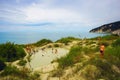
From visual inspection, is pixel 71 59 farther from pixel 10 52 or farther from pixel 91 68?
pixel 10 52

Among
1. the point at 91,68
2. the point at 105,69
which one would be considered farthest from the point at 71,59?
the point at 105,69

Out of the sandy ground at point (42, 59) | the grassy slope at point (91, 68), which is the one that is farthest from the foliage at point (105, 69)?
the sandy ground at point (42, 59)

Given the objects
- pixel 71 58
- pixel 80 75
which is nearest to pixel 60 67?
pixel 71 58

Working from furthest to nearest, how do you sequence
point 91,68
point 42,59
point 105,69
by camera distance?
point 42,59
point 105,69
point 91,68

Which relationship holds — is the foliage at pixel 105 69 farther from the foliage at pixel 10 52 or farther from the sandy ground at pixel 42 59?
the foliage at pixel 10 52

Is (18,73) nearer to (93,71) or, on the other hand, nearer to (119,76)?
(93,71)

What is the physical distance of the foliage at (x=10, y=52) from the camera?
22625mm

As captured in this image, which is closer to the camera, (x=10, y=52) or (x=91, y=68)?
(x=91, y=68)

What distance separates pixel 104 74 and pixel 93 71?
67cm

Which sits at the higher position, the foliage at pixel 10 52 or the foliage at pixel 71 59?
the foliage at pixel 10 52

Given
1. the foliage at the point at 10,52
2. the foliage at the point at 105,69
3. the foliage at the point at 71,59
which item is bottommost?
the foliage at the point at 105,69

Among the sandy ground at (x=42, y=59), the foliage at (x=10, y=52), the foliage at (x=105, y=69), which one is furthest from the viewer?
the foliage at (x=10, y=52)

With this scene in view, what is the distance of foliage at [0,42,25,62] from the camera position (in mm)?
22625

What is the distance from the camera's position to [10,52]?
76.1 ft
